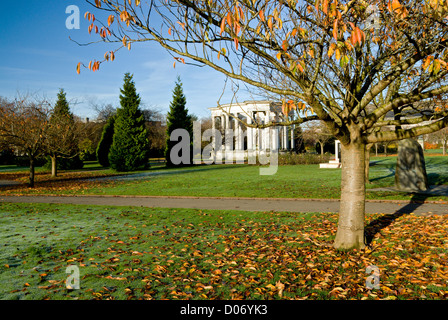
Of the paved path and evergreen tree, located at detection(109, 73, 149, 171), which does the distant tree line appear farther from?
the paved path

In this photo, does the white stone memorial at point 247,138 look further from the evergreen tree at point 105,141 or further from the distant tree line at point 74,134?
→ the evergreen tree at point 105,141

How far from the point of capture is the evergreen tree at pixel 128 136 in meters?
31.0

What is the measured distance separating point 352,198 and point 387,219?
3295mm

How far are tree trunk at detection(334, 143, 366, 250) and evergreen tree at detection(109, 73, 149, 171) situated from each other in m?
27.7

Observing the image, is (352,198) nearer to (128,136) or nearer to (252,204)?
Answer: (252,204)

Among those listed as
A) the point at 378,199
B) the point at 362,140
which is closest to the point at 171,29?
the point at 362,140

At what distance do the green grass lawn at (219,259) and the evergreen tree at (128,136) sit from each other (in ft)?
73.5

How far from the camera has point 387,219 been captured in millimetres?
8156

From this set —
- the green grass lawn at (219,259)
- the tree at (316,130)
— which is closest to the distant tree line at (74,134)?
the green grass lawn at (219,259)

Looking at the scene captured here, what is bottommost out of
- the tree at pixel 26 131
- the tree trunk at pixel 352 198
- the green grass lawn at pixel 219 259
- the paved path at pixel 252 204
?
the green grass lawn at pixel 219 259

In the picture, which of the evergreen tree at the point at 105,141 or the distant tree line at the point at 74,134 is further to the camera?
the evergreen tree at the point at 105,141

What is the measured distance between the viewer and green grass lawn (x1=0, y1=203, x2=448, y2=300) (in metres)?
4.22

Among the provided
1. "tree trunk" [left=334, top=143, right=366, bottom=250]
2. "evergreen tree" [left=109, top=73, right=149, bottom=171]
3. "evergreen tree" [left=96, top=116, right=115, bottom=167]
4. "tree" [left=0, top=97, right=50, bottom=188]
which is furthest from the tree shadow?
"evergreen tree" [left=96, top=116, right=115, bottom=167]

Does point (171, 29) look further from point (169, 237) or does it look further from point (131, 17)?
point (169, 237)
